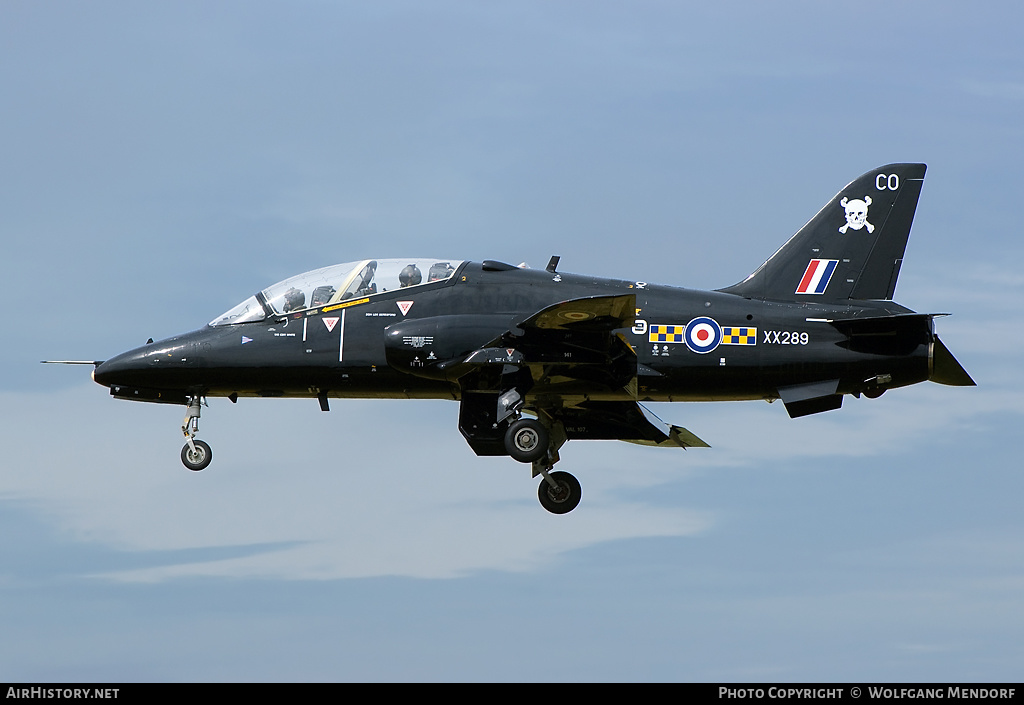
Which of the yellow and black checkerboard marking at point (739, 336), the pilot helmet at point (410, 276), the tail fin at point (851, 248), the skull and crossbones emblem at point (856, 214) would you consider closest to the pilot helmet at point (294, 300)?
the pilot helmet at point (410, 276)

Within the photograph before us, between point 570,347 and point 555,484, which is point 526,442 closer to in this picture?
point 570,347

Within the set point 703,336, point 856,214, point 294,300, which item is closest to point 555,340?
point 703,336

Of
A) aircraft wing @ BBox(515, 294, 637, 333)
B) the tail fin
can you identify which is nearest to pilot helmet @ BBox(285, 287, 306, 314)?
aircraft wing @ BBox(515, 294, 637, 333)

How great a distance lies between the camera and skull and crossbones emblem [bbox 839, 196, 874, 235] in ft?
92.0

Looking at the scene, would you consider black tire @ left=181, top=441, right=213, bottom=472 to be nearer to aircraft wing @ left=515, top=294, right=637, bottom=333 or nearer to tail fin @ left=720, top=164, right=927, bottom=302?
aircraft wing @ left=515, top=294, right=637, bottom=333

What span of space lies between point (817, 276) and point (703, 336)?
9.48 feet

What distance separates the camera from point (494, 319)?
26.7 meters
